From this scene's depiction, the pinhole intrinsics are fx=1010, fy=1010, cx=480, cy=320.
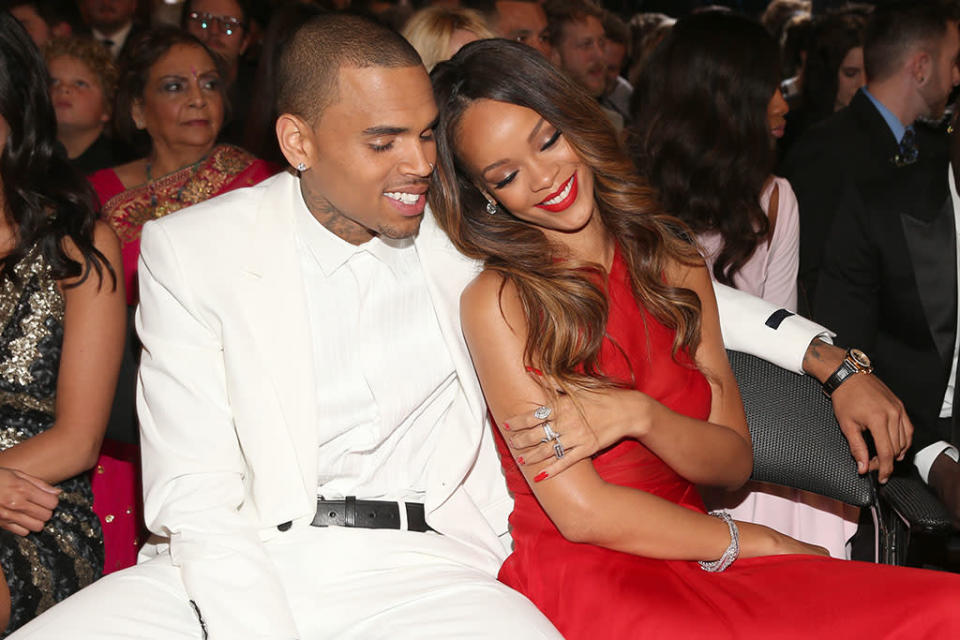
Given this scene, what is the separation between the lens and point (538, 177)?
7.07ft

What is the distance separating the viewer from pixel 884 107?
445cm

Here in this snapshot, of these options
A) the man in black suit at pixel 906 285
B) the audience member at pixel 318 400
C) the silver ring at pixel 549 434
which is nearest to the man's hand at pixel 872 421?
the man in black suit at pixel 906 285

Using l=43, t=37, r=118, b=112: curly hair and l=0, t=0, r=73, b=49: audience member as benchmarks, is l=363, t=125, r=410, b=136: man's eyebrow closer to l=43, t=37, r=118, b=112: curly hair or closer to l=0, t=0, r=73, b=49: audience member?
l=43, t=37, r=118, b=112: curly hair

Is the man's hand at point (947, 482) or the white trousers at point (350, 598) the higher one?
the man's hand at point (947, 482)

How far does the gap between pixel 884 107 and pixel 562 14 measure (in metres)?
1.93

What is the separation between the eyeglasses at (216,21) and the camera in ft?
15.7

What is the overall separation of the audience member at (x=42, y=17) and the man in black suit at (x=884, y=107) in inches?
146

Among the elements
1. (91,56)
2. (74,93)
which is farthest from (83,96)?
(91,56)

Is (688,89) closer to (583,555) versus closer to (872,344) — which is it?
(872,344)

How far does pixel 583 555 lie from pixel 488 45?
1100mm

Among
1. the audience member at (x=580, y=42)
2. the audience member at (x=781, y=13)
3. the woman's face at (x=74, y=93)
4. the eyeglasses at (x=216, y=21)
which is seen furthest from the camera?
the audience member at (x=781, y=13)

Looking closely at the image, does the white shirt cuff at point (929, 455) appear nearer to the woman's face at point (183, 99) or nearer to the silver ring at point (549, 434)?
the silver ring at point (549, 434)

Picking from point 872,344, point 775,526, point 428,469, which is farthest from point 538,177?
point 872,344

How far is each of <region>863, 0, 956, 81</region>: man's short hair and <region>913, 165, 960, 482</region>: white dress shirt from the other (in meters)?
1.78
